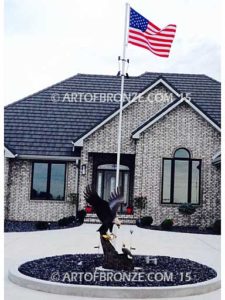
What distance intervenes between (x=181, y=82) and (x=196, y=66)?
39.6 feet

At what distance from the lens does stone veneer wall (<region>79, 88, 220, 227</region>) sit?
17875 millimetres

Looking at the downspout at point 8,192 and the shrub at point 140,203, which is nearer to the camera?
the shrub at point 140,203

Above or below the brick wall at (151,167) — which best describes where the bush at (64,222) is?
below

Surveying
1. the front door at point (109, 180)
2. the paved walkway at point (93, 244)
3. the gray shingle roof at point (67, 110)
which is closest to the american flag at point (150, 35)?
the paved walkway at point (93, 244)

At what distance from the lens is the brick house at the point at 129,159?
18.0 meters

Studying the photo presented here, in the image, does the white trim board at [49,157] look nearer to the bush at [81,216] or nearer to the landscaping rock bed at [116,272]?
the bush at [81,216]

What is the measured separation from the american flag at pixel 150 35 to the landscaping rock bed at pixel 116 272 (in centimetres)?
425

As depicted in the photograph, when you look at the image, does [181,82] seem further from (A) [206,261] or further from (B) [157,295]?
(B) [157,295]

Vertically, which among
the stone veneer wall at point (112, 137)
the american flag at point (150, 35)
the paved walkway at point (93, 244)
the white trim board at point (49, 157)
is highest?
the american flag at point (150, 35)

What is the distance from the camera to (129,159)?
19031mm

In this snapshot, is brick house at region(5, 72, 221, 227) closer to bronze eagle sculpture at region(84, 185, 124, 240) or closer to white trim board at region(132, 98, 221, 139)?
white trim board at region(132, 98, 221, 139)

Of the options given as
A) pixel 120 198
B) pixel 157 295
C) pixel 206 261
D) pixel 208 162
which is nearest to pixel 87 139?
→ pixel 208 162

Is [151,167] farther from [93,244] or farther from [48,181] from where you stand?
[93,244]

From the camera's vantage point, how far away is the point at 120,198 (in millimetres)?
7922
